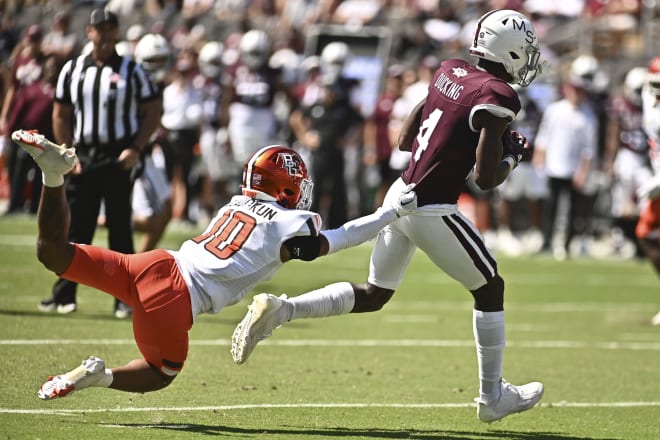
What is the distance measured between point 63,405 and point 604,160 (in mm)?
12882

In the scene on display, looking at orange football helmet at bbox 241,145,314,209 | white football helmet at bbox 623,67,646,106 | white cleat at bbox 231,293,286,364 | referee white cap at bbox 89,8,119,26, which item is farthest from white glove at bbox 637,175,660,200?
white football helmet at bbox 623,67,646,106

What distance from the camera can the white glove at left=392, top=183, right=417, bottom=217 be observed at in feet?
18.1

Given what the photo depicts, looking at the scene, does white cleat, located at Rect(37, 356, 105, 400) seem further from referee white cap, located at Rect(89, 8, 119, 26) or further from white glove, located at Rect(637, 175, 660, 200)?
white glove, located at Rect(637, 175, 660, 200)

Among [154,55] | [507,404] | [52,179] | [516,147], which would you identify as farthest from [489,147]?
[154,55]

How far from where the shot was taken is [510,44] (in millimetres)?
5730

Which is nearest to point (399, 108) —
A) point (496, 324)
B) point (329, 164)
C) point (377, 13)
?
point (329, 164)

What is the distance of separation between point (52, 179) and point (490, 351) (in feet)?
6.98

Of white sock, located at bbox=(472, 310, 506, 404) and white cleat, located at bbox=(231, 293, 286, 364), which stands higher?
white cleat, located at bbox=(231, 293, 286, 364)

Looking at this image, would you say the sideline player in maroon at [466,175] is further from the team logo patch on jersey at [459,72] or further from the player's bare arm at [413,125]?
the player's bare arm at [413,125]

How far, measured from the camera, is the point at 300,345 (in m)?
8.21

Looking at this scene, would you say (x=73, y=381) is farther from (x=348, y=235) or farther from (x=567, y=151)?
(x=567, y=151)

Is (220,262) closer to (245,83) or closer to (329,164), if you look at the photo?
(329,164)

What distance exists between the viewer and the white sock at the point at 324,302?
19.0ft

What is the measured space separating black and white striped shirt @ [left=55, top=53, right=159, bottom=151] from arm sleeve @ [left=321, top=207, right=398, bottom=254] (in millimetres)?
3588
